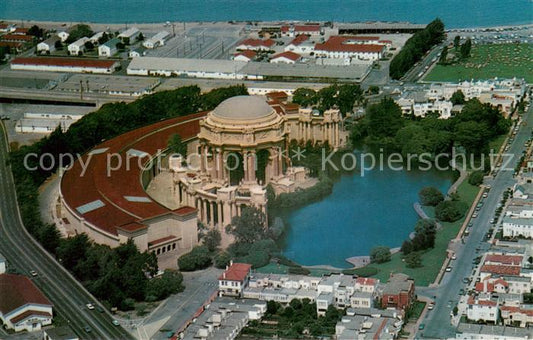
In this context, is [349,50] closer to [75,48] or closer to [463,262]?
[75,48]

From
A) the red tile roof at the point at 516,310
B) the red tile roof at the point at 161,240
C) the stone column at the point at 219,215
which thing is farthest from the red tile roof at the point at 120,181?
the red tile roof at the point at 516,310

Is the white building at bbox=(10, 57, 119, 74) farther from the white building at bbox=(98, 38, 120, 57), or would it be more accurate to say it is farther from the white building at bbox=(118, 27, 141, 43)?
the white building at bbox=(118, 27, 141, 43)

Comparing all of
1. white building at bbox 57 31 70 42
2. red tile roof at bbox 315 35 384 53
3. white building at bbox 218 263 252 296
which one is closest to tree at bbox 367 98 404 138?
red tile roof at bbox 315 35 384 53

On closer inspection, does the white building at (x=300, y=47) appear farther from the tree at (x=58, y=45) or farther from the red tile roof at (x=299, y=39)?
the tree at (x=58, y=45)

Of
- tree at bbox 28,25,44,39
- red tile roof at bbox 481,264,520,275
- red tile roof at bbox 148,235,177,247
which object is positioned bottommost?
red tile roof at bbox 481,264,520,275

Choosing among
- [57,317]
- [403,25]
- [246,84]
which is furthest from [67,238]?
[403,25]

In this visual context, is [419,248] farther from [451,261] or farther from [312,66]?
[312,66]
